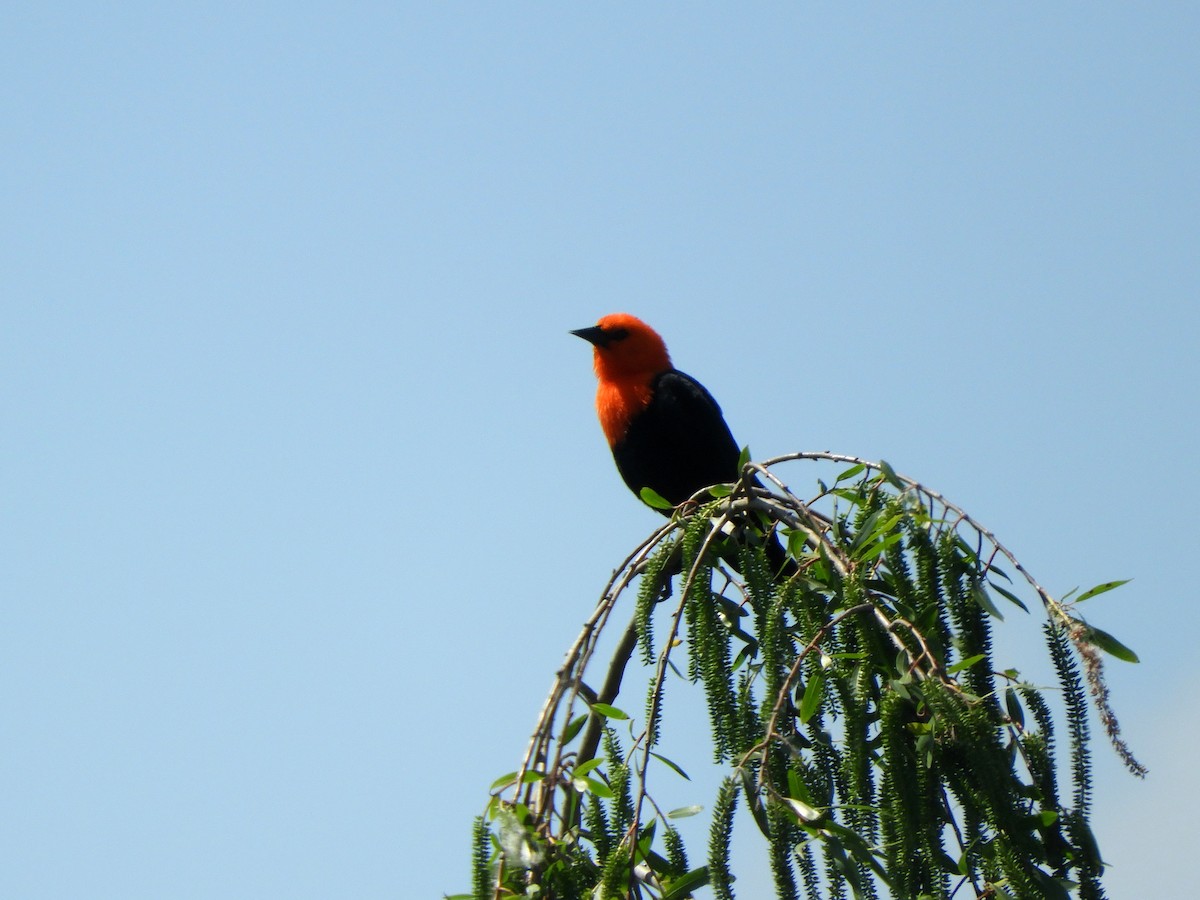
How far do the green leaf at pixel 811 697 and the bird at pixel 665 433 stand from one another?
3.62 metres

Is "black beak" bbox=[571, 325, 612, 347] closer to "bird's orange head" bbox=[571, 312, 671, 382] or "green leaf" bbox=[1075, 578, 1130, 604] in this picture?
"bird's orange head" bbox=[571, 312, 671, 382]

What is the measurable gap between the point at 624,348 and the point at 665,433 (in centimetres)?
68

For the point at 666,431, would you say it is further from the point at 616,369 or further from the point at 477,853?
the point at 477,853

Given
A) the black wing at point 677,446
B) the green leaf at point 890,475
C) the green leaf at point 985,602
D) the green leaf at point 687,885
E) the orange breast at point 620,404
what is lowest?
the green leaf at point 687,885

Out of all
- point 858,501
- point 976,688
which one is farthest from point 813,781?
point 858,501

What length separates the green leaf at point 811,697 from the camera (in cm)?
203

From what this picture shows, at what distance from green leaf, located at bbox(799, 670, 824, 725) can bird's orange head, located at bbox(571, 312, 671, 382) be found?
164 inches

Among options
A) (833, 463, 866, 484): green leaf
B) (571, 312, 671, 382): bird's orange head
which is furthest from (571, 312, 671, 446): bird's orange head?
(833, 463, 866, 484): green leaf

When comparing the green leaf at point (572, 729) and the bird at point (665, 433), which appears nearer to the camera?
the green leaf at point (572, 729)

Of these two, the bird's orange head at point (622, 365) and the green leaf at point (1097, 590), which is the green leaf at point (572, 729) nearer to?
the green leaf at point (1097, 590)

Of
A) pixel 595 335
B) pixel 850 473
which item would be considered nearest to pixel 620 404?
pixel 595 335

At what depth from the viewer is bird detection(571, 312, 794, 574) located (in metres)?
5.74

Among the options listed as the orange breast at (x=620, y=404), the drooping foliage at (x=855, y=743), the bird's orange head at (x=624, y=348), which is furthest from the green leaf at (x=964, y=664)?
the bird's orange head at (x=624, y=348)

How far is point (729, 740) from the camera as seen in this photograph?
2.00 metres
